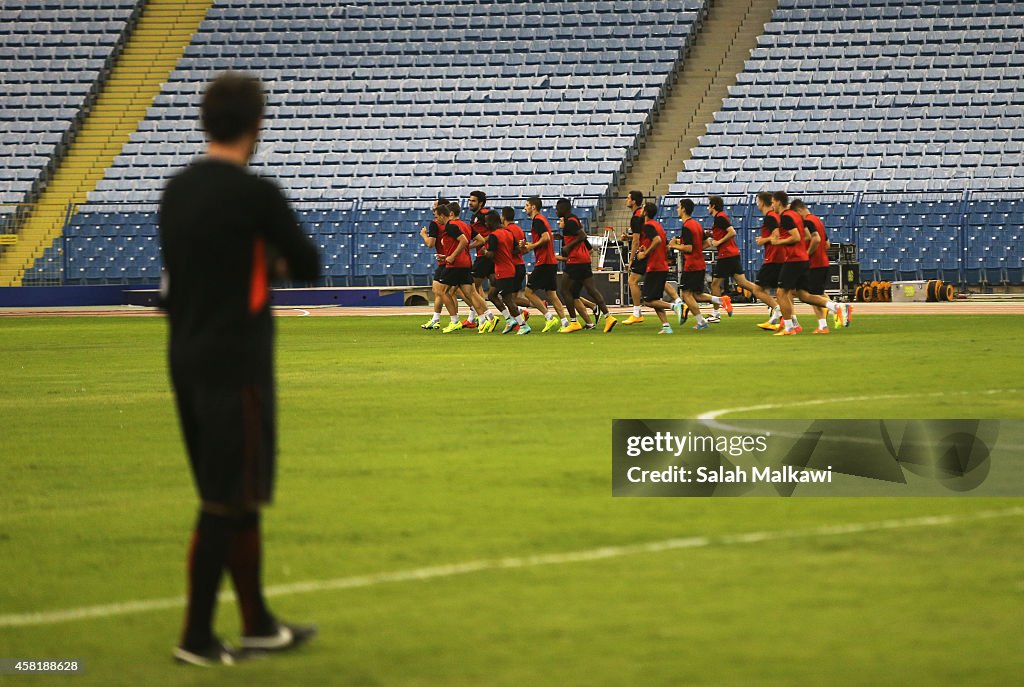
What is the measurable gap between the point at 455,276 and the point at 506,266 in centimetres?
97

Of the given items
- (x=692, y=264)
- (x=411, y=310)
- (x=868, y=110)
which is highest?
(x=868, y=110)

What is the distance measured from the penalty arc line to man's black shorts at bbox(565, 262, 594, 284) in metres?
19.6

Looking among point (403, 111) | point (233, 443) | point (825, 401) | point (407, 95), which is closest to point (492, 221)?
point (825, 401)

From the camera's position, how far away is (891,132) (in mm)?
43562

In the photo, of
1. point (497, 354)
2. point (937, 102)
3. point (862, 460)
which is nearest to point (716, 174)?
point (937, 102)

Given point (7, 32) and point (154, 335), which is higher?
point (7, 32)

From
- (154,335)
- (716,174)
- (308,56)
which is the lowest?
(154,335)

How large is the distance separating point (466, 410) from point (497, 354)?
7949 mm

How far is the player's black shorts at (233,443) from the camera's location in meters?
5.44

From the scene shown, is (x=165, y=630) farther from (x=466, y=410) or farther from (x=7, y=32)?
(x=7, y=32)

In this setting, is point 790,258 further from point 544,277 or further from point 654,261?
point 544,277

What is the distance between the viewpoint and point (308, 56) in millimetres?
50875

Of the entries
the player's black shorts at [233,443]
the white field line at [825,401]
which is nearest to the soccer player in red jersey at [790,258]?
the white field line at [825,401]

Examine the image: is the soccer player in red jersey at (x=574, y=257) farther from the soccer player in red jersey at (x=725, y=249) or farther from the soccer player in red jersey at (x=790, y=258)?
the soccer player in red jersey at (x=790, y=258)
